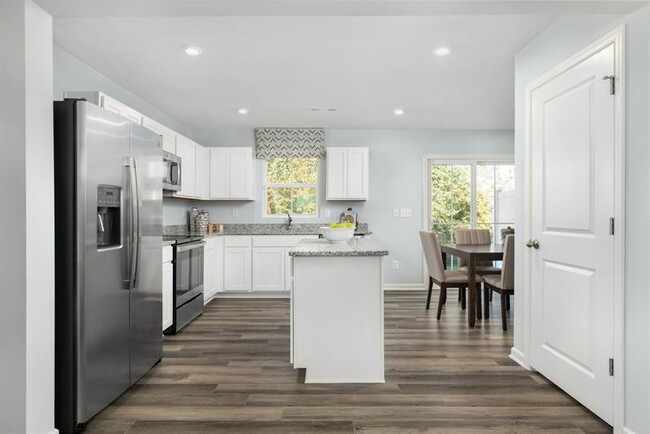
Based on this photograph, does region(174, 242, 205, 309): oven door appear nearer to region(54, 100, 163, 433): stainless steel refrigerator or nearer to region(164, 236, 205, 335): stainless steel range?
region(164, 236, 205, 335): stainless steel range

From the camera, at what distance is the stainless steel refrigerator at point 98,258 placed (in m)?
2.02

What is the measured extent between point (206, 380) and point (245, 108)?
126 inches

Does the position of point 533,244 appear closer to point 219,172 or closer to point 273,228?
point 273,228

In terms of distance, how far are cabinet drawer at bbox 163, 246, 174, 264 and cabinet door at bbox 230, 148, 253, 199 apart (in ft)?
6.71

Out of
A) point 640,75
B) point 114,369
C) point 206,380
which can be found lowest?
point 206,380

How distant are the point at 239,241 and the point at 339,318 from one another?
120 inches

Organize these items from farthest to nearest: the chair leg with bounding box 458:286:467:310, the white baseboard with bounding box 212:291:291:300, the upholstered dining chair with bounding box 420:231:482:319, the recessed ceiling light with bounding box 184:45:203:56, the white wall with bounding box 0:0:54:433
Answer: the white baseboard with bounding box 212:291:291:300 < the chair leg with bounding box 458:286:467:310 < the upholstered dining chair with bounding box 420:231:482:319 < the recessed ceiling light with bounding box 184:45:203:56 < the white wall with bounding box 0:0:54:433

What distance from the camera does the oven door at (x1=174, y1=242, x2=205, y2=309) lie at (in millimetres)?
3783

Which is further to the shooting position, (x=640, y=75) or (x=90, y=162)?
(x=90, y=162)

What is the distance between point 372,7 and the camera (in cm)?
189

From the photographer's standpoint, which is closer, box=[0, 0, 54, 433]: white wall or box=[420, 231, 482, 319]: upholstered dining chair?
box=[0, 0, 54, 433]: white wall

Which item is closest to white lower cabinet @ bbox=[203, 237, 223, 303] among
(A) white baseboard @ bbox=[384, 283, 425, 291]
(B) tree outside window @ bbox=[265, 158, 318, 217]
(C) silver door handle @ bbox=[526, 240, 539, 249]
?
(B) tree outside window @ bbox=[265, 158, 318, 217]

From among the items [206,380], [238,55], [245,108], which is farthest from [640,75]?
[245,108]

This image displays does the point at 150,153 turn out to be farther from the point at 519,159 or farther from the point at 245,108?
the point at 519,159
